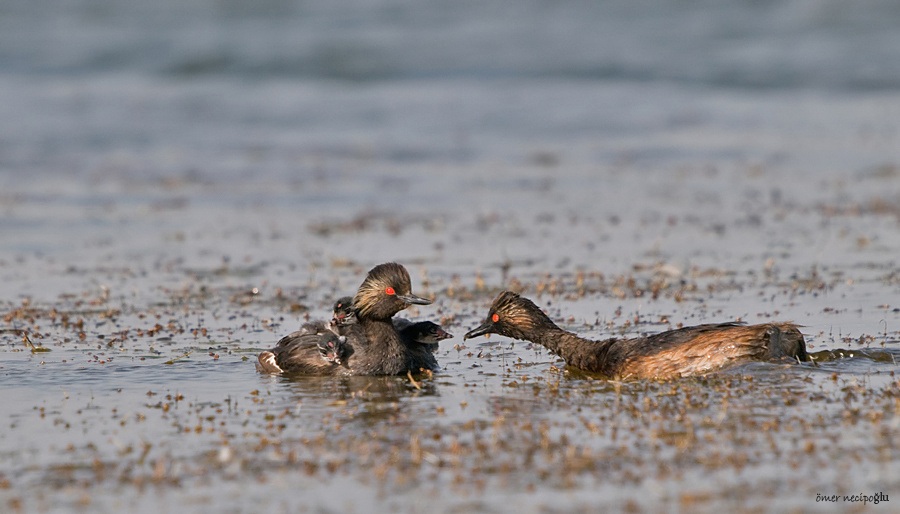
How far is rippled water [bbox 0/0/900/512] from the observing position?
7.66 meters

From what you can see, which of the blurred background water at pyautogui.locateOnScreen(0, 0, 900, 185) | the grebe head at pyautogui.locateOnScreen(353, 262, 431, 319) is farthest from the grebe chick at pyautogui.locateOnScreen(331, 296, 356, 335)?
the blurred background water at pyautogui.locateOnScreen(0, 0, 900, 185)

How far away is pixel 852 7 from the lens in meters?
46.8

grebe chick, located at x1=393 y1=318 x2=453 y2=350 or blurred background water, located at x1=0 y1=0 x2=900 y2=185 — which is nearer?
grebe chick, located at x1=393 y1=318 x2=453 y2=350

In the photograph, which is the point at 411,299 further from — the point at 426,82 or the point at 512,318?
the point at 426,82

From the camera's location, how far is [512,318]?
11539 mm

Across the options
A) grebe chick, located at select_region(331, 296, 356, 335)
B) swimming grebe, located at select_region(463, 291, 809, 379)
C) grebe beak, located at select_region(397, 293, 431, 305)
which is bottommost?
swimming grebe, located at select_region(463, 291, 809, 379)

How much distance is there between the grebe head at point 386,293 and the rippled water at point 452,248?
2.27 feet

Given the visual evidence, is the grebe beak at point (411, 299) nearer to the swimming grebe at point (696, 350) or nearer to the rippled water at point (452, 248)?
the rippled water at point (452, 248)

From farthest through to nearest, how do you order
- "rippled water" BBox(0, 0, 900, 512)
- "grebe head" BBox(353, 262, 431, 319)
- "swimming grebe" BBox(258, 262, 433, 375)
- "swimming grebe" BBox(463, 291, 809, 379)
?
"grebe head" BBox(353, 262, 431, 319), "swimming grebe" BBox(258, 262, 433, 375), "swimming grebe" BBox(463, 291, 809, 379), "rippled water" BBox(0, 0, 900, 512)

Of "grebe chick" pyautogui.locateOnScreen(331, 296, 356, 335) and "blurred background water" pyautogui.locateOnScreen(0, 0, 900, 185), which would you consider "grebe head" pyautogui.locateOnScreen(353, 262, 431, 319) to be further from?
"blurred background water" pyautogui.locateOnScreen(0, 0, 900, 185)

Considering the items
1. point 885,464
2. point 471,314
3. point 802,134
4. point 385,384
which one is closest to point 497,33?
point 802,134

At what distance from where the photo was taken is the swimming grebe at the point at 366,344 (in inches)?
438

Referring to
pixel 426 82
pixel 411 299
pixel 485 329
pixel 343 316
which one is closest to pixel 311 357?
pixel 343 316

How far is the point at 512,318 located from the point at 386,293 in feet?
3.85
